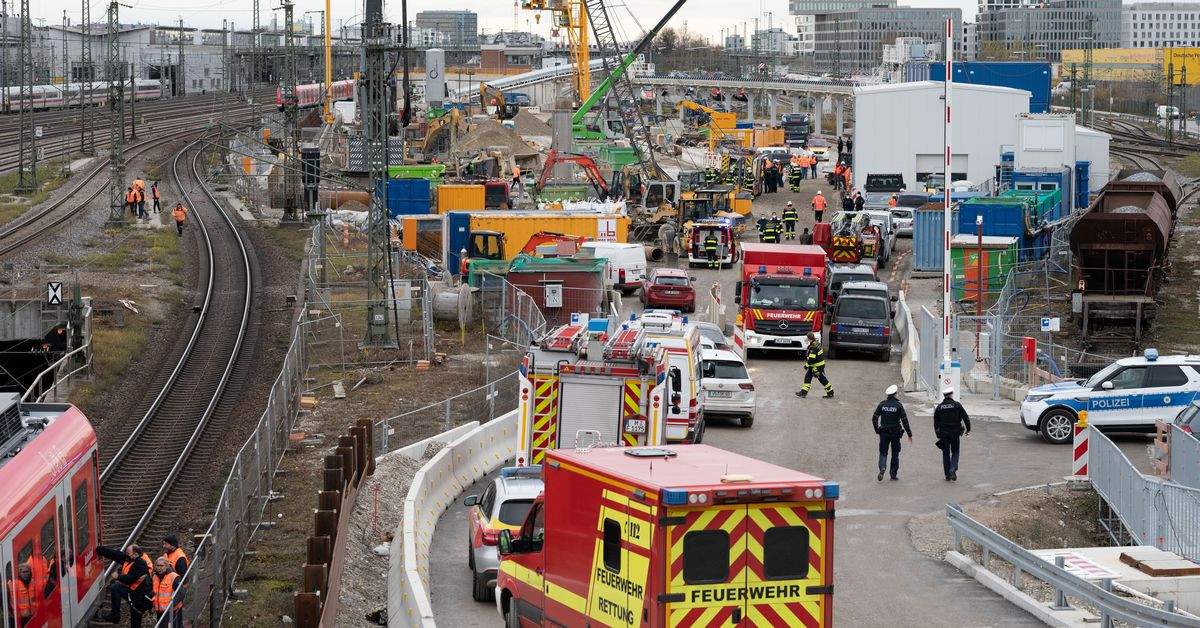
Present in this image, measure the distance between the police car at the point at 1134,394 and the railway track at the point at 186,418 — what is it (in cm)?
1442

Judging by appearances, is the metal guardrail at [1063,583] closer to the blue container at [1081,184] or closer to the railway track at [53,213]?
the railway track at [53,213]

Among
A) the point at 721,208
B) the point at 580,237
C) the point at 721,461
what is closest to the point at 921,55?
the point at 721,208

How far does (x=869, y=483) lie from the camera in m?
23.0

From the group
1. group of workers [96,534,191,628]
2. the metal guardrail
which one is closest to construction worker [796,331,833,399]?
the metal guardrail

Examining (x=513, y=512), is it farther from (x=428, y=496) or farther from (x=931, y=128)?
(x=931, y=128)

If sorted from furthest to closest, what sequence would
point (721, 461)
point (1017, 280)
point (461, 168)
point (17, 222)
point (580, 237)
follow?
point (461, 168)
point (17, 222)
point (580, 237)
point (1017, 280)
point (721, 461)

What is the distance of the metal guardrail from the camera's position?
1312 centimetres

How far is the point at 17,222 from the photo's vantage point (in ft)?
188

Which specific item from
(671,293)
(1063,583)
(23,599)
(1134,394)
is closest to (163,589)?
(23,599)

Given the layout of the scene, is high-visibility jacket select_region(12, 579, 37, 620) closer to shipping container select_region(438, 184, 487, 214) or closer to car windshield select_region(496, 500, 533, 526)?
car windshield select_region(496, 500, 533, 526)

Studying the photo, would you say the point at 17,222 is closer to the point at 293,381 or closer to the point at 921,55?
the point at 293,381

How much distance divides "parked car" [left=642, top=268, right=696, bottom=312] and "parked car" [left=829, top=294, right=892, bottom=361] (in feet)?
23.9

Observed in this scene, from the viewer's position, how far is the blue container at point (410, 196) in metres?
59.2

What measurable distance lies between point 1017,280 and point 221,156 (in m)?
A: 54.9
